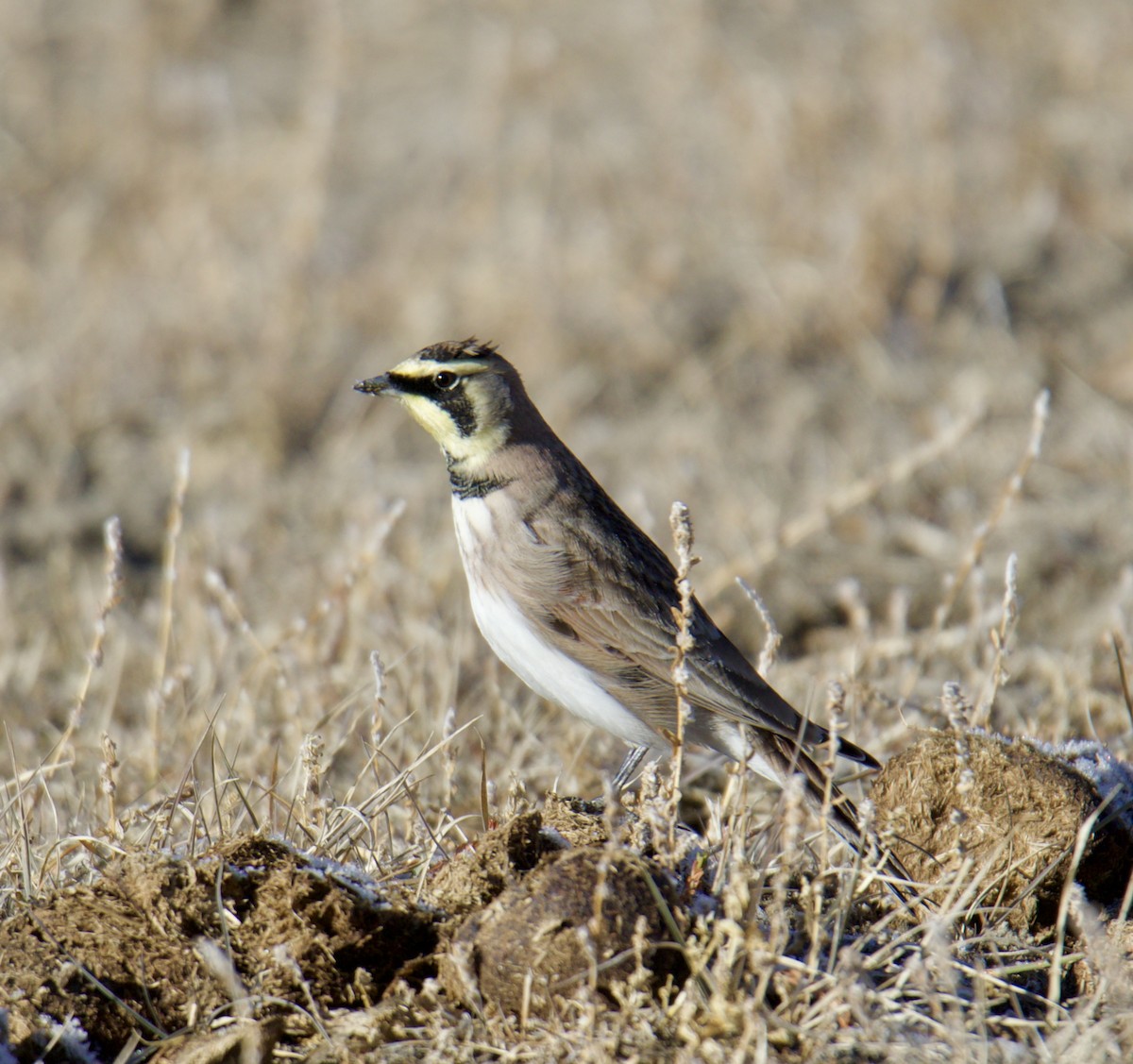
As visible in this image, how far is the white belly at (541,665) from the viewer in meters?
4.20

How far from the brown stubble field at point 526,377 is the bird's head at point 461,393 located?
2.43 feet

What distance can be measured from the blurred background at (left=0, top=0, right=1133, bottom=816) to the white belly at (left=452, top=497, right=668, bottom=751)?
54 cm

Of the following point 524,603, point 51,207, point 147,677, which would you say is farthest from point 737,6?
point 524,603

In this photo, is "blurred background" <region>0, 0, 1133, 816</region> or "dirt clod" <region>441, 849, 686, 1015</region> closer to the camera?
"dirt clod" <region>441, 849, 686, 1015</region>

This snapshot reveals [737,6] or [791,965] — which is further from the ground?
[737,6]

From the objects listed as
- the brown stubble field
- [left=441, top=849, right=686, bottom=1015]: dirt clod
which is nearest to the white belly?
the brown stubble field

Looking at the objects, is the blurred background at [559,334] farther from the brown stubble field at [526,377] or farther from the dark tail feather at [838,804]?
the dark tail feather at [838,804]

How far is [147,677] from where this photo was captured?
6.19 m

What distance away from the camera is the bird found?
4180mm

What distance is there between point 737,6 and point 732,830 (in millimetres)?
10516

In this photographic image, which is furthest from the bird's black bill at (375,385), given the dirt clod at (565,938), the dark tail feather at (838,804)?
the dirt clod at (565,938)

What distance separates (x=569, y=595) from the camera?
426 cm

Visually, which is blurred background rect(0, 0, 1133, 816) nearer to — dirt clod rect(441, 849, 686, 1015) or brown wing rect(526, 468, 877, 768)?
brown wing rect(526, 468, 877, 768)

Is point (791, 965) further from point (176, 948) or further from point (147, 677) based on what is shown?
point (147, 677)
